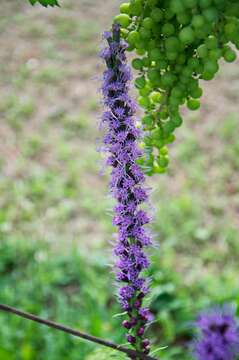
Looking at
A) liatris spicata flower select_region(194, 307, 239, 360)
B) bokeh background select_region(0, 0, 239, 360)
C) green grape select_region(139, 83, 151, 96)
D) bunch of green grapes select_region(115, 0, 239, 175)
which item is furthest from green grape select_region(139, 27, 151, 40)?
bokeh background select_region(0, 0, 239, 360)

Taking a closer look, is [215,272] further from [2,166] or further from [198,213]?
[2,166]

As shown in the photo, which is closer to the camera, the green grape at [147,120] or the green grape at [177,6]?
the green grape at [177,6]

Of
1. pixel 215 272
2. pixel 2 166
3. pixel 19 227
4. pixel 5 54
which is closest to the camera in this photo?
pixel 215 272

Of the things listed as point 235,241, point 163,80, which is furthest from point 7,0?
point 163,80

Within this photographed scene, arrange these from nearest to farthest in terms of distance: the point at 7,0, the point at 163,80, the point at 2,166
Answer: the point at 163,80
the point at 2,166
the point at 7,0

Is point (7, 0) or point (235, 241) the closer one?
point (235, 241)

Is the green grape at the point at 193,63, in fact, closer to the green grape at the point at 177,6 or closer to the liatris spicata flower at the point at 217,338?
the green grape at the point at 177,6

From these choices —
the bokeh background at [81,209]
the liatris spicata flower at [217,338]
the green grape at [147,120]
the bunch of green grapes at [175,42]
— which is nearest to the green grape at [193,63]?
the bunch of green grapes at [175,42]
